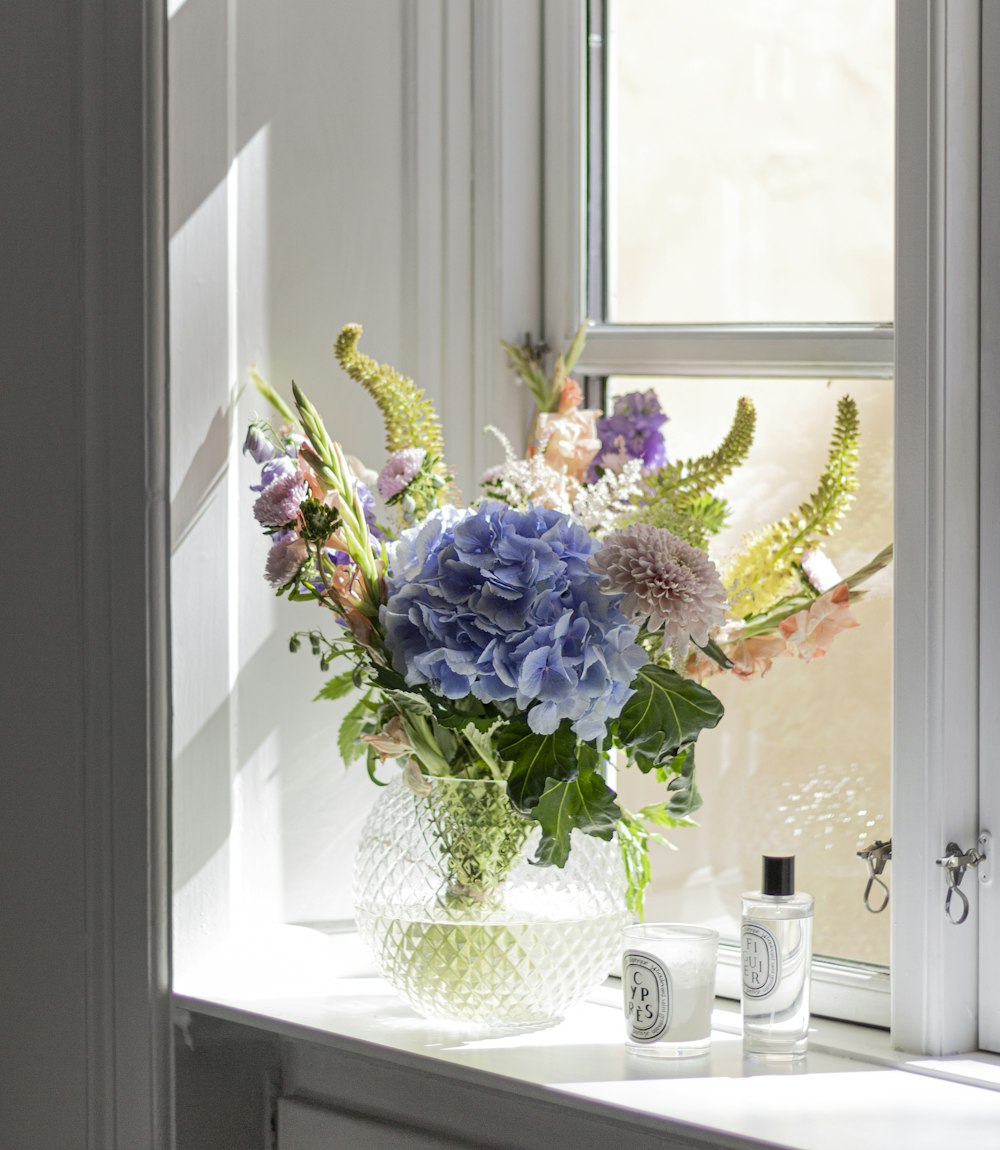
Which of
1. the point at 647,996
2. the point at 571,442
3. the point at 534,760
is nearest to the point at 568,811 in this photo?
the point at 534,760

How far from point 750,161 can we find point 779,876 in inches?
24.2

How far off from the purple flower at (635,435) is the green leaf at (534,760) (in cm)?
32

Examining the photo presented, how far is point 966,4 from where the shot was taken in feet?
3.46

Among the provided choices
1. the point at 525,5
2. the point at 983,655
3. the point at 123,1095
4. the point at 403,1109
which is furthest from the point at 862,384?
the point at 123,1095

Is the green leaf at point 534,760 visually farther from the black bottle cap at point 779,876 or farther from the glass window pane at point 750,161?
the glass window pane at point 750,161

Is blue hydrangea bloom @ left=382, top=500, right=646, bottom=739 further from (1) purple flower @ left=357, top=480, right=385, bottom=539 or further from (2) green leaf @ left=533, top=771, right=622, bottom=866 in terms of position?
(1) purple flower @ left=357, top=480, right=385, bottom=539

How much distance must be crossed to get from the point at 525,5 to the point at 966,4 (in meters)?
0.49

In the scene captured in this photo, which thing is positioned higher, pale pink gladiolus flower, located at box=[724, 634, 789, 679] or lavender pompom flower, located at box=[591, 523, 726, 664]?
lavender pompom flower, located at box=[591, 523, 726, 664]

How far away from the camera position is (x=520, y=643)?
1.01 m

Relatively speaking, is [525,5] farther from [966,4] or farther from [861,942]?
[861,942]

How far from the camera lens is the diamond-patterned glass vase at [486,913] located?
3.65 ft

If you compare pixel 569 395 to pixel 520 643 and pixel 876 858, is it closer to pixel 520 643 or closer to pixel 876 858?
pixel 520 643

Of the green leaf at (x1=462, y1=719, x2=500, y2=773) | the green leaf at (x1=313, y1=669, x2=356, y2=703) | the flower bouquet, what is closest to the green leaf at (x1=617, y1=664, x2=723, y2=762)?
the flower bouquet

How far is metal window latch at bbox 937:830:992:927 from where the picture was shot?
1059mm
